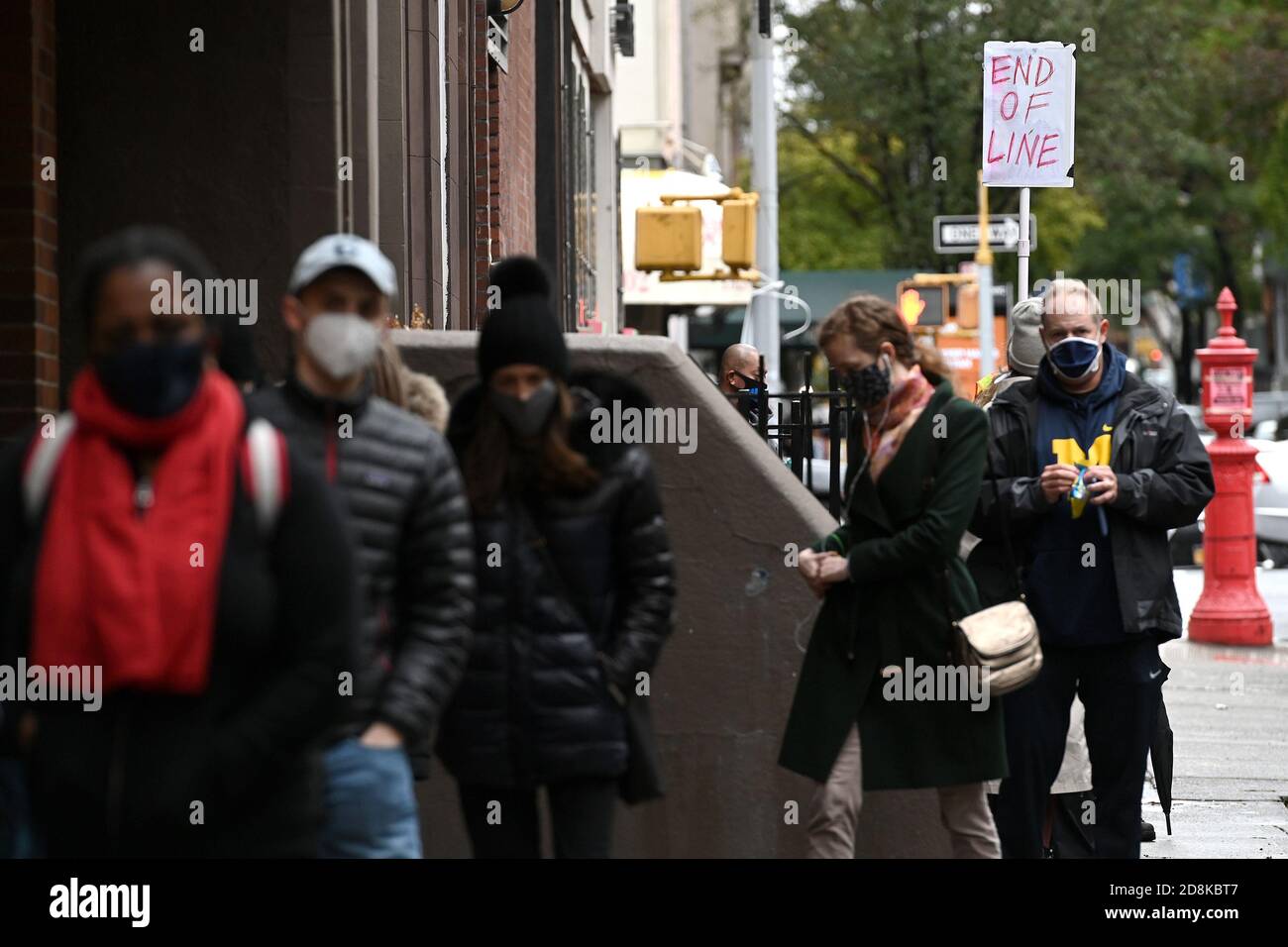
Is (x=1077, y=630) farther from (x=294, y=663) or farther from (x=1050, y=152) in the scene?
(x=1050, y=152)

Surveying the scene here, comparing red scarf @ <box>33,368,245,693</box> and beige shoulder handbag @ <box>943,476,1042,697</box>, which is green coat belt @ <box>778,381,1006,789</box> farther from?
red scarf @ <box>33,368,245,693</box>

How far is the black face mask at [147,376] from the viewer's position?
3533 millimetres

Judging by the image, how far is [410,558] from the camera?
432cm

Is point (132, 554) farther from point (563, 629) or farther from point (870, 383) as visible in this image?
point (870, 383)

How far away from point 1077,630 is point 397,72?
4.96 meters

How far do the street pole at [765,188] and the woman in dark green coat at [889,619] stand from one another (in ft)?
40.8

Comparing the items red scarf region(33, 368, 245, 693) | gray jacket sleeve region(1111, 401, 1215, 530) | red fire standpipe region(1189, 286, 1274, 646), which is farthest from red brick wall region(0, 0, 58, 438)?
red fire standpipe region(1189, 286, 1274, 646)

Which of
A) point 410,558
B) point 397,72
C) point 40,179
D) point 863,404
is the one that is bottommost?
point 410,558

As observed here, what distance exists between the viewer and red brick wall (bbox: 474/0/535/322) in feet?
46.1

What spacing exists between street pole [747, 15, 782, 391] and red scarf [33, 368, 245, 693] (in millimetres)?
14915

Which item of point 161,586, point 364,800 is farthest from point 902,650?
point 161,586

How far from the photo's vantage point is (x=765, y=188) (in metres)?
20.2

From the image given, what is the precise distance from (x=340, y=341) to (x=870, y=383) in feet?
6.49
